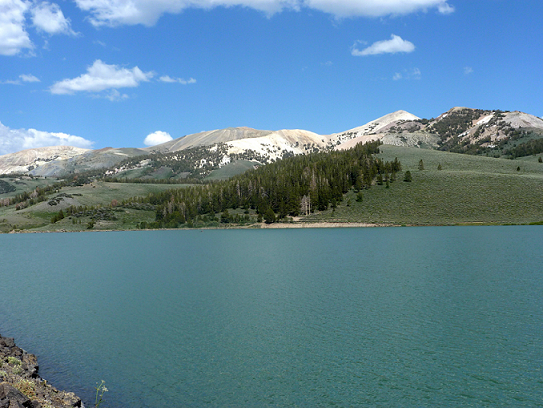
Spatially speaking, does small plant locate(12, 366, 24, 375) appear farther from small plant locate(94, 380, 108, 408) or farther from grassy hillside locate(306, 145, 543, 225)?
grassy hillside locate(306, 145, 543, 225)

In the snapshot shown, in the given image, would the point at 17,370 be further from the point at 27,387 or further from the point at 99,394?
the point at 99,394

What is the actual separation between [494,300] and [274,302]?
18.1m

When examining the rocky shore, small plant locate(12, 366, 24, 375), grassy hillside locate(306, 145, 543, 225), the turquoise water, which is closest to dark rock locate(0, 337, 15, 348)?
the rocky shore

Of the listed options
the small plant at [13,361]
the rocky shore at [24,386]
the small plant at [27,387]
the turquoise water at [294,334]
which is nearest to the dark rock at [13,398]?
the rocky shore at [24,386]

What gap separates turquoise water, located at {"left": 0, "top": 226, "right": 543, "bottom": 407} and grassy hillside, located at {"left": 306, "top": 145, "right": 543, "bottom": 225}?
107 meters

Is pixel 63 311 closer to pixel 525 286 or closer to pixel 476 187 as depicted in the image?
pixel 525 286

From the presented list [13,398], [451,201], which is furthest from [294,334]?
[451,201]

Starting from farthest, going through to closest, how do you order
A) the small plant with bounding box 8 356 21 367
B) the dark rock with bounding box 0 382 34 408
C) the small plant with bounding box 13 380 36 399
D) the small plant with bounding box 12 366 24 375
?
the small plant with bounding box 8 356 21 367
the small plant with bounding box 12 366 24 375
the small plant with bounding box 13 380 36 399
the dark rock with bounding box 0 382 34 408

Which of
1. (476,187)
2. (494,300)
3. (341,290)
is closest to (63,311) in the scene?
(341,290)

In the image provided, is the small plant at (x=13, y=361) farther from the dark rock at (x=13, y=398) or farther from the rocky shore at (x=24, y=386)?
the dark rock at (x=13, y=398)

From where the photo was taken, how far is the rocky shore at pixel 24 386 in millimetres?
12703

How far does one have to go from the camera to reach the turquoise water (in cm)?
1773

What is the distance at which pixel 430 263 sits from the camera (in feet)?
176

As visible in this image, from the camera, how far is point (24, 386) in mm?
15453
